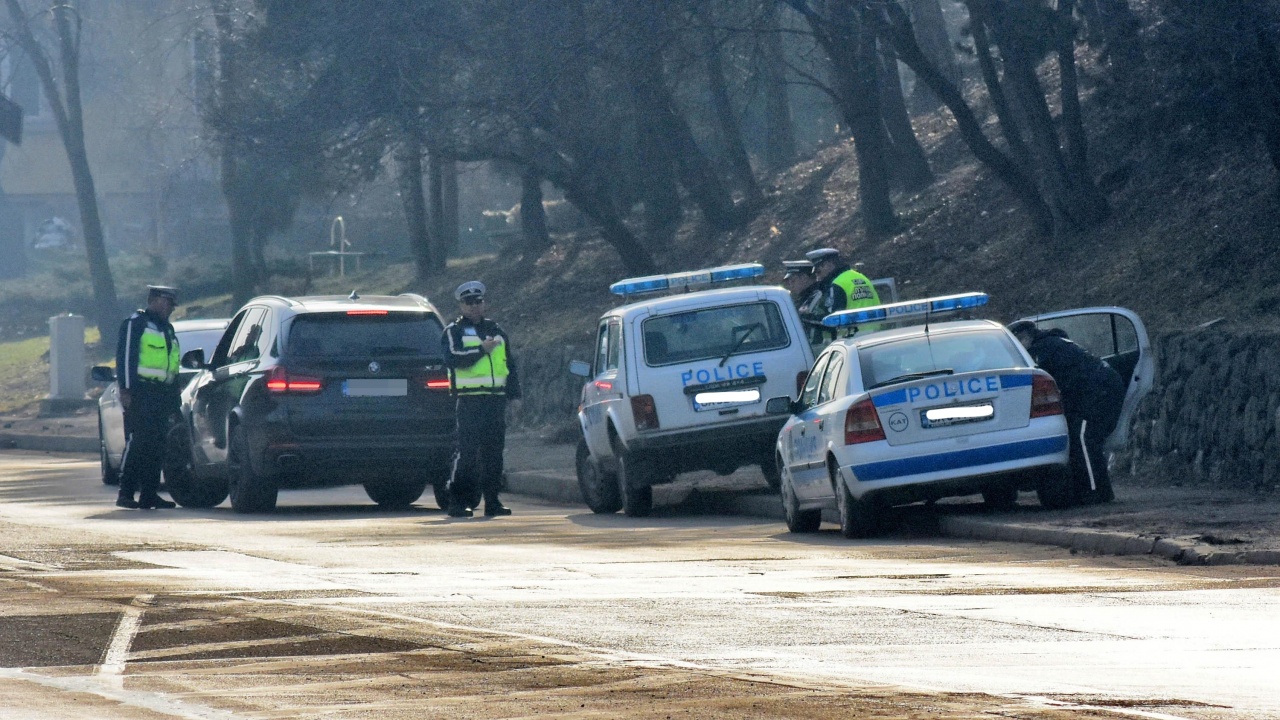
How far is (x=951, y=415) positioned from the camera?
1305 cm

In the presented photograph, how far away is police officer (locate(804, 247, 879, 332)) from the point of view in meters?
16.4

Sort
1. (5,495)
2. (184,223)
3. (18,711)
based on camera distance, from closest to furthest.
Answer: (18,711), (5,495), (184,223)

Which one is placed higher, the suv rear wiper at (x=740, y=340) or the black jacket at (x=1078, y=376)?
the suv rear wiper at (x=740, y=340)

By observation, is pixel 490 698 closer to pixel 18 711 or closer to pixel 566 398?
pixel 18 711

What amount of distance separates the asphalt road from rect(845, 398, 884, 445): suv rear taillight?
2.16 feet

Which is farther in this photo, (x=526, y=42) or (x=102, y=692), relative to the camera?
(x=526, y=42)

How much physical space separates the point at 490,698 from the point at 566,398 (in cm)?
2100

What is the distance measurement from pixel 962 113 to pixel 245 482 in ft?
31.6

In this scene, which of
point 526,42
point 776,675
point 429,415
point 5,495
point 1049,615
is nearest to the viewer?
point 776,675

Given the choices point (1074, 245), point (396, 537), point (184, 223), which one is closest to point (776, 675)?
point (396, 537)

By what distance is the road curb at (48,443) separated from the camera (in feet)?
99.7

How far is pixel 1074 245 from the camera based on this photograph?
72.9 feet

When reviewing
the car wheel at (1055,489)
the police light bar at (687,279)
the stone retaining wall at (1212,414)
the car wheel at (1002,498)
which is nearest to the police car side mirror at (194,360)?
the police light bar at (687,279)

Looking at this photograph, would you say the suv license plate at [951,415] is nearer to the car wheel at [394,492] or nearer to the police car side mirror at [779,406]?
the police car side mirror at [779,406]
